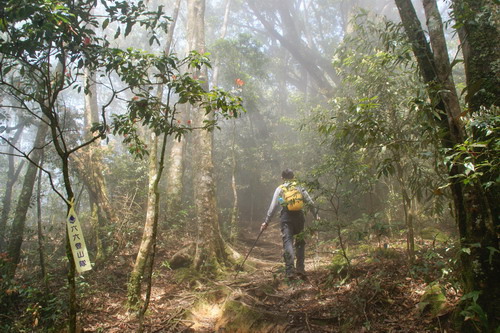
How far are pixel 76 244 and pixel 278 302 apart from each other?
3.18 meters

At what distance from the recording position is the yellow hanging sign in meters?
2.86

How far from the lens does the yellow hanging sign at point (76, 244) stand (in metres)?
2.86

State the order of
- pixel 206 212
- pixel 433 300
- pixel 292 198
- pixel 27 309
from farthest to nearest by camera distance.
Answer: pixel 206 212
pixel 292 198
pixel 27 309
pixel 433 300

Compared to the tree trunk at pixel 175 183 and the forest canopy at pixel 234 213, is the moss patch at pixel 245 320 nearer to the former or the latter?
the forest canopy at pixel 234 213

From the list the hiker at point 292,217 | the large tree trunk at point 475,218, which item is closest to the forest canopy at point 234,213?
the large tree trunk at point 475,218

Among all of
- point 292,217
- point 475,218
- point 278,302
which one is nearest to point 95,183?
point 292,217

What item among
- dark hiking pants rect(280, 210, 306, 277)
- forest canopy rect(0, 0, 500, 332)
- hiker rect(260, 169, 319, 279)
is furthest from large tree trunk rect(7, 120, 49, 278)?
dark hiking pants rect(280, 210, 306, 277)

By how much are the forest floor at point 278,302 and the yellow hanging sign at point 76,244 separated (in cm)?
182

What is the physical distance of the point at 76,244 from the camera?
2.89m

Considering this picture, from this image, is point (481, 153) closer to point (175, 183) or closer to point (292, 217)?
point (292, 217)

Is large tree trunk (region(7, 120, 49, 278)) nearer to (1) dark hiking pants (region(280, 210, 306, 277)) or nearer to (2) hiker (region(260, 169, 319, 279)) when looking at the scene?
(2) hiker (region(260, 169, 319, 279))

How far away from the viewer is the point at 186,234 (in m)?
8.87

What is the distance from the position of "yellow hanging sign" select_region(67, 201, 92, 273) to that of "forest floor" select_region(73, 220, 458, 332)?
1.82 metres

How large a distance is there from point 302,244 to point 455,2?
4.32 metres
